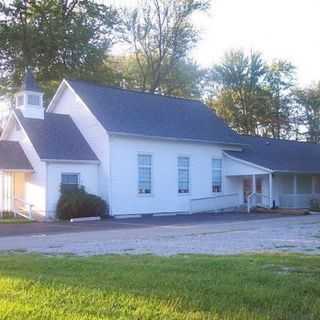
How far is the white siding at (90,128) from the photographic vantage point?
3072 centimetres

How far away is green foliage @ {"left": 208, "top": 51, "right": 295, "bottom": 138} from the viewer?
210 ft

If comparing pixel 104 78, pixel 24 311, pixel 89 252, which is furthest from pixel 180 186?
pixel 24 311

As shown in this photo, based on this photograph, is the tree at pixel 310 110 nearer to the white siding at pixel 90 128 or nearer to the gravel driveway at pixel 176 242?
the white siding at pixel 90 128

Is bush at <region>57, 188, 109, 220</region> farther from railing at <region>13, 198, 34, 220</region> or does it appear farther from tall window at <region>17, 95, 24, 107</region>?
tall window at <region>17, 95, 24, 107</region>

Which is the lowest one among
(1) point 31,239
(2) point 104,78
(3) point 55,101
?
(1) point 31,239

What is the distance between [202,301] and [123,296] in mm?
963

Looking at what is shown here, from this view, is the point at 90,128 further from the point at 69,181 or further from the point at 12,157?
the point at 12,157

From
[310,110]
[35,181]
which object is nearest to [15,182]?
[35,181]

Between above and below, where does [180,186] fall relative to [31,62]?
below

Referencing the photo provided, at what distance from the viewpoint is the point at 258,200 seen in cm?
3688

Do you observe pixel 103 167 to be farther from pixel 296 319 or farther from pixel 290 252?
pixel 296 319

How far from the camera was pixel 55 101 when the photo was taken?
34594mm

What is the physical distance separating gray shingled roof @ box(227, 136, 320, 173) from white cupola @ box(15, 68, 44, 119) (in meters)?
12.9

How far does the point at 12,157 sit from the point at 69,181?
3103mm
